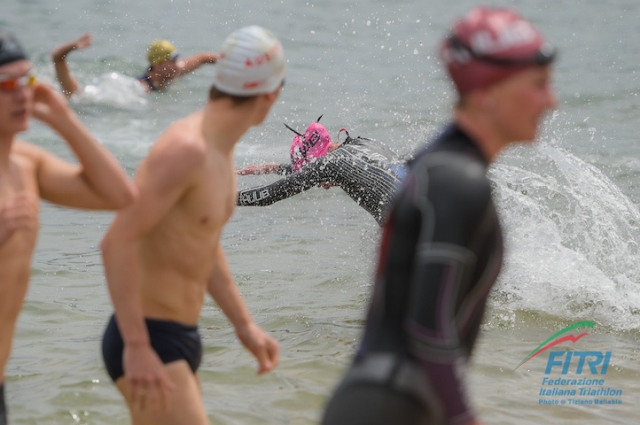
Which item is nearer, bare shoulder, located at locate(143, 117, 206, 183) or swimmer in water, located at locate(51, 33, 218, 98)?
bare shoulder, located at locate(143, 117, 206, 183)

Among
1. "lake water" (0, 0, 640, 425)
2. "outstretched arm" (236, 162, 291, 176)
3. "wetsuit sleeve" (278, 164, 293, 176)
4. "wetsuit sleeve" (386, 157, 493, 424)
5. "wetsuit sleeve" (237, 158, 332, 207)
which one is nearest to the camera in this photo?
"wetsuit sleeve" (386, 157, 493, 424)

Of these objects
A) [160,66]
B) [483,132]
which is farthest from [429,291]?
[160,66]

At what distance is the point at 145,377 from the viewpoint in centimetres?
299

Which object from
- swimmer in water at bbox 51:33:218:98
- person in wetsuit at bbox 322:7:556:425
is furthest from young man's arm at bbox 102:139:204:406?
swimmer in water at bbox 51:33:218:98

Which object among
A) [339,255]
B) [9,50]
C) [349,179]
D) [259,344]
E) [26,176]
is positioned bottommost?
[339,255]

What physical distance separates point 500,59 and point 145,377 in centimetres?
152

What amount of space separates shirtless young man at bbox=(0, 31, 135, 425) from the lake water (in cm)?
242

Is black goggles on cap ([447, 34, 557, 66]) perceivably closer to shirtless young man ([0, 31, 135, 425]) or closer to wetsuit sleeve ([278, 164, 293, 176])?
shirtless young man ([0, 31, 135, 425])

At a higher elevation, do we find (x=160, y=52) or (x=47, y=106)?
(x=47, y=106)

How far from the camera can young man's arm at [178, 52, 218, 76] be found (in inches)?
572

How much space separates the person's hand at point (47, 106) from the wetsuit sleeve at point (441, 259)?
135cm

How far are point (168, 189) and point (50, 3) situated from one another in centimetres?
2759

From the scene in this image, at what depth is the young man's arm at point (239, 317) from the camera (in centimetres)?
359

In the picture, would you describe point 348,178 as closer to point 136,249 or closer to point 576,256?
A: point 576,256
